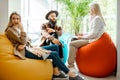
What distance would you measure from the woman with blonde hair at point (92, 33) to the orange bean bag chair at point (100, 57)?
114 millimetres

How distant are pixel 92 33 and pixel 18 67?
5.26 ft

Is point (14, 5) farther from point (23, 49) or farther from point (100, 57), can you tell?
point (100, 57)

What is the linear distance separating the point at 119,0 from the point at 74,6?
1251mm

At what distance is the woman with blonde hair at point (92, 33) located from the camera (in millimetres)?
3875

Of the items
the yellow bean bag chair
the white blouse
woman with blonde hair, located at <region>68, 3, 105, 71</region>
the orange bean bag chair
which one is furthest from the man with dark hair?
the yellow bean bag chair

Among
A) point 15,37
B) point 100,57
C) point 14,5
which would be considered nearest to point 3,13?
point 14,5

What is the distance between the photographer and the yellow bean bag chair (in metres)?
2.83

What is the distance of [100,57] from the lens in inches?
150

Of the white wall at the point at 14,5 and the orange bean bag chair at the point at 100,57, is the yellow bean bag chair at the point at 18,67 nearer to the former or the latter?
the orange bean bag chair at the point at 100,57

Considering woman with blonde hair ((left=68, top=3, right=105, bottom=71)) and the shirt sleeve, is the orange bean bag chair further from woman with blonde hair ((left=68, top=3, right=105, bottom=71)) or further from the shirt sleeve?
the shirt sleeve

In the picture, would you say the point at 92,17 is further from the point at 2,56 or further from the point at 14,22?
the point at 2,56

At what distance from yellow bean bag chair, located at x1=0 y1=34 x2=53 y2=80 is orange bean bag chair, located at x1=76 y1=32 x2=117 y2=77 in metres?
0.95

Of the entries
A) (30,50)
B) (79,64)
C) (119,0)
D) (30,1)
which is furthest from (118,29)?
(30,1)

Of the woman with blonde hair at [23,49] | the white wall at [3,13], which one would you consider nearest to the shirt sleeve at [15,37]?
the woman with blonde hair at [23,49]
